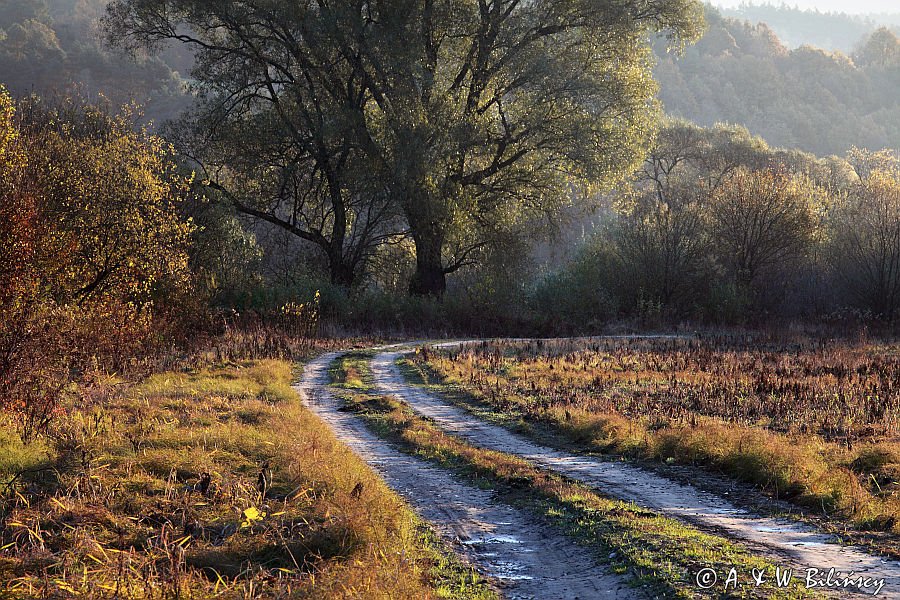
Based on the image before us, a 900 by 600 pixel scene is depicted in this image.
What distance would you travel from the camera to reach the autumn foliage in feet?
39.8

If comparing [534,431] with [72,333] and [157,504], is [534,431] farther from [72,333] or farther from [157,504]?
[72,333]

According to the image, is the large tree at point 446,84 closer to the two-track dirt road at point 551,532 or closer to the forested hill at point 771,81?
the two-track dirt road at point 551,532

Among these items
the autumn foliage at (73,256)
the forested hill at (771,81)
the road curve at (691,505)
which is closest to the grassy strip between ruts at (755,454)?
the road curve at (691,505)

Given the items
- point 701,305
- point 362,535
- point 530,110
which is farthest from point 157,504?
point 701,305

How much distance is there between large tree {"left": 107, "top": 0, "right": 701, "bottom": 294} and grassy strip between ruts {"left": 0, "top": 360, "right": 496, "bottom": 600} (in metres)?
23.3

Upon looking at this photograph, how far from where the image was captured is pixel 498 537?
796 cm

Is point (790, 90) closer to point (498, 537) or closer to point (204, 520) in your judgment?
point (498, 537)

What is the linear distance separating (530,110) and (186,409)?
25029mm

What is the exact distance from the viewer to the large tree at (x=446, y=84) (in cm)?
3334

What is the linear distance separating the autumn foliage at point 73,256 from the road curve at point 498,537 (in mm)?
4904

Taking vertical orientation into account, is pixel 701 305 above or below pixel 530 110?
below

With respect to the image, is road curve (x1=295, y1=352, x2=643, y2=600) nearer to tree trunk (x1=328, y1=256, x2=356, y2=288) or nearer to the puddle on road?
the puddle on road

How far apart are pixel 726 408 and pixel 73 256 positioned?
13.7 meters

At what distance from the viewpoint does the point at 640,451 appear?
11750mm
